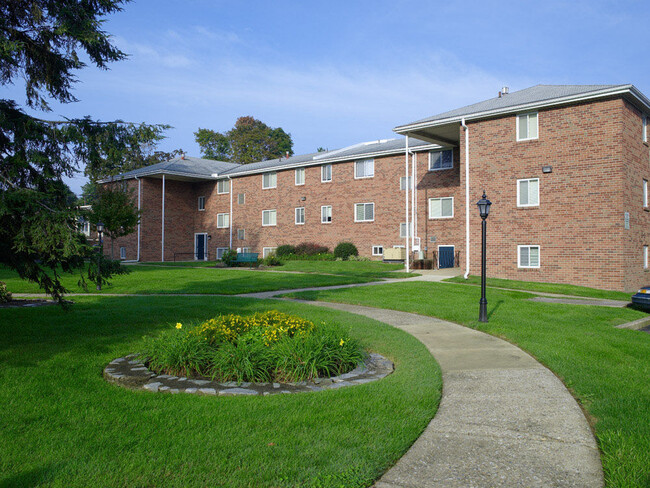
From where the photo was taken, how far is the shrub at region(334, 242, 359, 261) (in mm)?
30891

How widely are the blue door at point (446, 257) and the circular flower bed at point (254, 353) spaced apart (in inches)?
843

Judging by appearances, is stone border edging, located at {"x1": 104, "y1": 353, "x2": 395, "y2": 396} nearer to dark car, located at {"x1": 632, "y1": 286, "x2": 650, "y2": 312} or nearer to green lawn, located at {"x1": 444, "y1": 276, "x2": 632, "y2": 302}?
dark car, located at {"x1": 632, "y1": 286, "x2": 650, "y2": 312}

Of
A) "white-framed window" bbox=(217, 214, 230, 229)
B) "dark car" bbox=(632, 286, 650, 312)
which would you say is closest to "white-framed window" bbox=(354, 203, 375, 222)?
"white-framed window" bbox=(217, 214, 230, 229)

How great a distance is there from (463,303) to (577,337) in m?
4.46

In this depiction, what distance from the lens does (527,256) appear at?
20.4 meters

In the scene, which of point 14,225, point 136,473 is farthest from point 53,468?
point 14,225

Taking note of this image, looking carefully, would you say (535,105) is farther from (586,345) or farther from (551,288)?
(586,345)

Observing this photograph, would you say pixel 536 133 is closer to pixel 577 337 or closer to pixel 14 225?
pixel 577 337

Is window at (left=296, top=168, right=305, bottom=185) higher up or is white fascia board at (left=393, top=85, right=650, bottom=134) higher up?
white fascia board at (left=393, top=85, right=650, bottom=134)

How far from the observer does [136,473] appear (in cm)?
338

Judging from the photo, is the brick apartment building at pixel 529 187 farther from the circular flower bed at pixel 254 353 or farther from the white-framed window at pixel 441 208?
the circular flower bed at pixel 254 353

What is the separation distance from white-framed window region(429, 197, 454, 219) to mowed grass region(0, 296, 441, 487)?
21553mm

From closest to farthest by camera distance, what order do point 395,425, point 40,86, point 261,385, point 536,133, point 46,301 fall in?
point 395,425 → point 261,385 → point 40,86 → point 46,301 → point 536,133

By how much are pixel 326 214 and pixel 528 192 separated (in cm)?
1515
